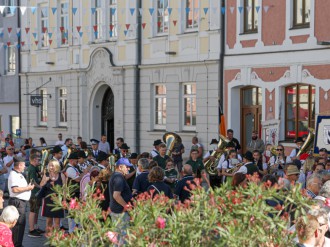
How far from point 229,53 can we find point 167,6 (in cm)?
372

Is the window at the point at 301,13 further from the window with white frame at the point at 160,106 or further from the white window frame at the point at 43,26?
the white window frame at the point at 43,26

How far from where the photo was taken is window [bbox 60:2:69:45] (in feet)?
114

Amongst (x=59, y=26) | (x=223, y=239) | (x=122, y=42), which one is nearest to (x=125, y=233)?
(x=223, y=239)

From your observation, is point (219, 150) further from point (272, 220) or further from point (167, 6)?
point (272, 220)

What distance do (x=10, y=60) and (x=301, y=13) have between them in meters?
19.3

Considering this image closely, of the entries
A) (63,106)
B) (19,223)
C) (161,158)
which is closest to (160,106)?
(63,106)

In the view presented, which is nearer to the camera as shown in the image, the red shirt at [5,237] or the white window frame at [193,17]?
the red shirt at [5,237]

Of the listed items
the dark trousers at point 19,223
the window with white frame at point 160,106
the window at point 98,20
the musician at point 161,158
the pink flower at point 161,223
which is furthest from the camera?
the window at point 98,20

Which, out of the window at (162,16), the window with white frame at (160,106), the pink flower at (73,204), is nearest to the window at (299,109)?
the window with white frame at (160,106)

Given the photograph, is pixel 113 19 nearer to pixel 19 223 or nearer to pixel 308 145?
pixel 308 145

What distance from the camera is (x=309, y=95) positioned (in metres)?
24.1

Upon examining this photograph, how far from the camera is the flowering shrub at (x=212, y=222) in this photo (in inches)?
241

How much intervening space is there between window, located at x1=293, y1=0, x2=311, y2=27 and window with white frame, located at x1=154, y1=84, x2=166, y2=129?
685 centimetres

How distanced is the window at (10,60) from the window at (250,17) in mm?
16186
